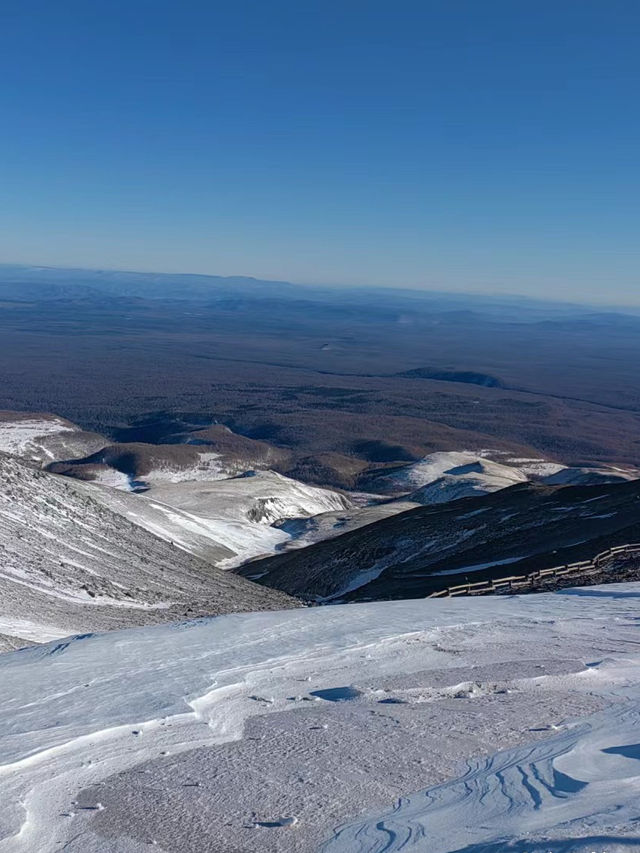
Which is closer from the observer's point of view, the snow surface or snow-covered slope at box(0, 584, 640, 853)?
snow-covered slope at box(0, 584, 640, 853)

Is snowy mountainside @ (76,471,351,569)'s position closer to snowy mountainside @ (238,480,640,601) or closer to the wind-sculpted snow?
snowy mountainside @ (238,480,640,601)

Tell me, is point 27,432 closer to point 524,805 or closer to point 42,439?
point 42,439

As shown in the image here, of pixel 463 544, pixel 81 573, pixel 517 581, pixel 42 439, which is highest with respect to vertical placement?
pixel 517 581

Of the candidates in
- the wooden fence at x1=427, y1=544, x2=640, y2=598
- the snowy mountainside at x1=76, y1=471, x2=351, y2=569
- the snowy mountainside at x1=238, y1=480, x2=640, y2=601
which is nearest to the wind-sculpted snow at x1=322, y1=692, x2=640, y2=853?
the wooden fence at x1=427, y1=544, x2=640, y2=598

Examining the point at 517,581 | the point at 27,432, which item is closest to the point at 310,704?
the point at 517,581

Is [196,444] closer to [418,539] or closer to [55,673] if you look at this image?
[418,539]

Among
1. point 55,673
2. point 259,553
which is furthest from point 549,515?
point 55,673

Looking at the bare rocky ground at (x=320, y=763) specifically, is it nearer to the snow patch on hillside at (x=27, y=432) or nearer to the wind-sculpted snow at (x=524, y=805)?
the wind-sculpted snow at (x=524, y=805)
